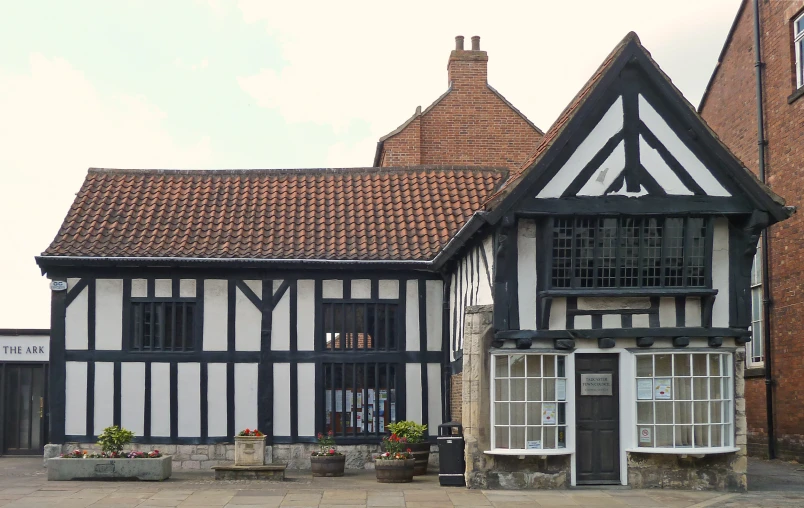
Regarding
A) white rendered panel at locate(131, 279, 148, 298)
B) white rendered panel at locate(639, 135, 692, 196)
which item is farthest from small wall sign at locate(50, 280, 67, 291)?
white rendered panel at locate(639, 135, 692, 196)

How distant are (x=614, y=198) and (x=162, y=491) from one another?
8349 millimetres

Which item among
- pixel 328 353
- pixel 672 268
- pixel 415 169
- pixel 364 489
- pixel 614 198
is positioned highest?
pixel 415 169

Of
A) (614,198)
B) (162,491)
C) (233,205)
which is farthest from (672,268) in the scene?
(233,205)

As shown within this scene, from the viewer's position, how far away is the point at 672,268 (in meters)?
14.9

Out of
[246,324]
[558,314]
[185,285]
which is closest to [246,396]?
[246,324]

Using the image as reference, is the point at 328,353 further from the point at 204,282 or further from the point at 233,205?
the point at 233,205

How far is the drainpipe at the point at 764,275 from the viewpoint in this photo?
1927 cm

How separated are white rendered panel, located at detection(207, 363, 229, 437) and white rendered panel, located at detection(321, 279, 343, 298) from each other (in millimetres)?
2428

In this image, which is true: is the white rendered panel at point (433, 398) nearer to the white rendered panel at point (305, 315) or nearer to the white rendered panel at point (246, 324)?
the white rendered panel at point (305, 315)

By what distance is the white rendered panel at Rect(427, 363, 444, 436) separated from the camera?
62.3ft

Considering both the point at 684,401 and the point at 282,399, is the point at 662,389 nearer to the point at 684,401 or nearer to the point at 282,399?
the point at 684,401

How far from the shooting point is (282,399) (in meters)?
18.8

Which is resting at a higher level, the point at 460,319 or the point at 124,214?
the point at 124,214

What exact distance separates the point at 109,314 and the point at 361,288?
4.97 meters
